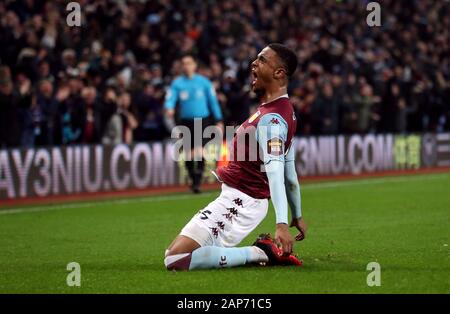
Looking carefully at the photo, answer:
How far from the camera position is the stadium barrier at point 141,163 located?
53.8 ft

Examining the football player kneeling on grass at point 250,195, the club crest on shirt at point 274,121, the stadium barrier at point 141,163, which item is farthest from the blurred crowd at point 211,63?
the club crest on shirt at point 274,121

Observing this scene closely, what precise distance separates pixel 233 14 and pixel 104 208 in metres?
10.9

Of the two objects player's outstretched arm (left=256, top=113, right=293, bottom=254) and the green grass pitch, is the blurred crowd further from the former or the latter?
player's outstretched arm (left=256, top=113, right=293, bottom=254)

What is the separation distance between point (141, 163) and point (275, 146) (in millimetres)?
11131

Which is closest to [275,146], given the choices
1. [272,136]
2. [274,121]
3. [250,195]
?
[272,136]

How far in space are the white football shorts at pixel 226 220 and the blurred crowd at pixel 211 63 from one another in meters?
9.18

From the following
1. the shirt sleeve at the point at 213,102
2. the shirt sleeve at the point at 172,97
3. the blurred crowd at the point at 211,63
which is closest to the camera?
the shirt sleeve at the point at 172,97

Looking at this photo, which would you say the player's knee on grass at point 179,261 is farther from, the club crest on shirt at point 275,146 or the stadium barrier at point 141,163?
the stadium barrier at point 141,163

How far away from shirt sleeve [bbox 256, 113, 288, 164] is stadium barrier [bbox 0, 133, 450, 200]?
9.14m

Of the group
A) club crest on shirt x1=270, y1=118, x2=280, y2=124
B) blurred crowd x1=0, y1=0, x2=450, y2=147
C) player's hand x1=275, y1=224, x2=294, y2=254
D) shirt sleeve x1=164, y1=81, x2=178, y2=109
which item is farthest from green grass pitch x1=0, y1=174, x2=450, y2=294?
blurred crowd x1=0, y1=0, x2=450, y2=147

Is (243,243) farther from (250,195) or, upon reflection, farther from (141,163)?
(141,163)

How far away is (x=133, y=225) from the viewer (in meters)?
12.3
